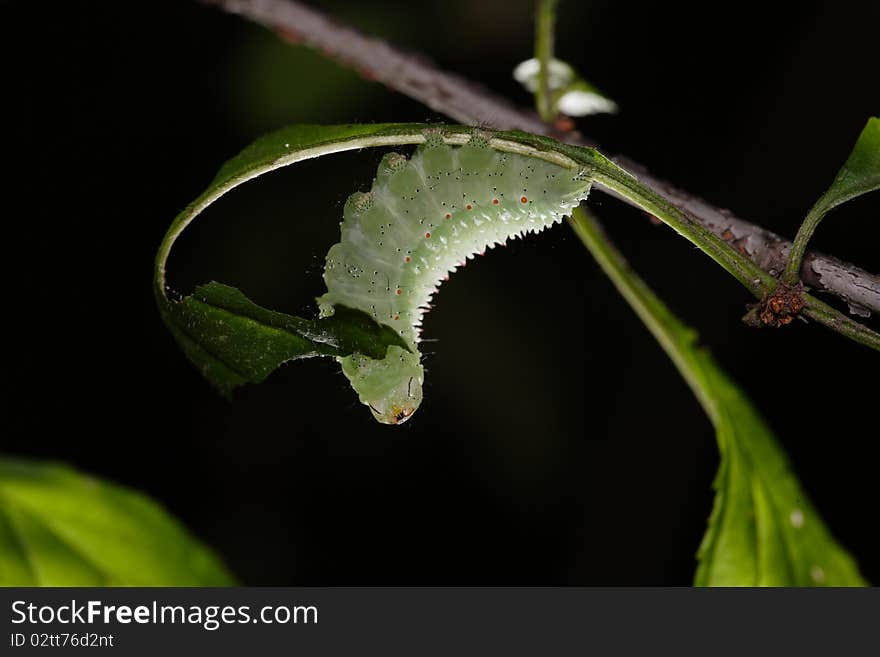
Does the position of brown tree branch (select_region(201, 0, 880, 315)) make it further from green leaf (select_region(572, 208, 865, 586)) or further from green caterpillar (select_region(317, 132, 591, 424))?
green leaf (select_region(572, 208, 865, 586))

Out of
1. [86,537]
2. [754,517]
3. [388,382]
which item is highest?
[388,382]

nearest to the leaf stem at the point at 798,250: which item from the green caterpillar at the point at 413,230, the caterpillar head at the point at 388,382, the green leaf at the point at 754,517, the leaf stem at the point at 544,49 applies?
the green caterpillar at the point at 413,230

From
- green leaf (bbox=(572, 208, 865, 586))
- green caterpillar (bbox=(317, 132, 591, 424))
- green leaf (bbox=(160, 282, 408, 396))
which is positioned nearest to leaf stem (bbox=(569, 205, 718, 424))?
green leaf (bbox=(572, 208, 865, 586))

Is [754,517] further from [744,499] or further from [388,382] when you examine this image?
[388,382]

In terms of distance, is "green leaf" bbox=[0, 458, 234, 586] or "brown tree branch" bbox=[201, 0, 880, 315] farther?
"brown tree branch" bbox=[201, 0, 880, 315]

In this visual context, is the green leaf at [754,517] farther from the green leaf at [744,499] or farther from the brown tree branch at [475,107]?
the brown tree branch at [475,107]

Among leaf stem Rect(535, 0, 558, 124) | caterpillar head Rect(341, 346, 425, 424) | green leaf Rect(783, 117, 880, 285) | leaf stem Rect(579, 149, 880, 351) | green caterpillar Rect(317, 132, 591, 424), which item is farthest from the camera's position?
leaf stem Rect(535, 0, 558, 124)

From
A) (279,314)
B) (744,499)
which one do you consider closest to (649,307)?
(744,499)
